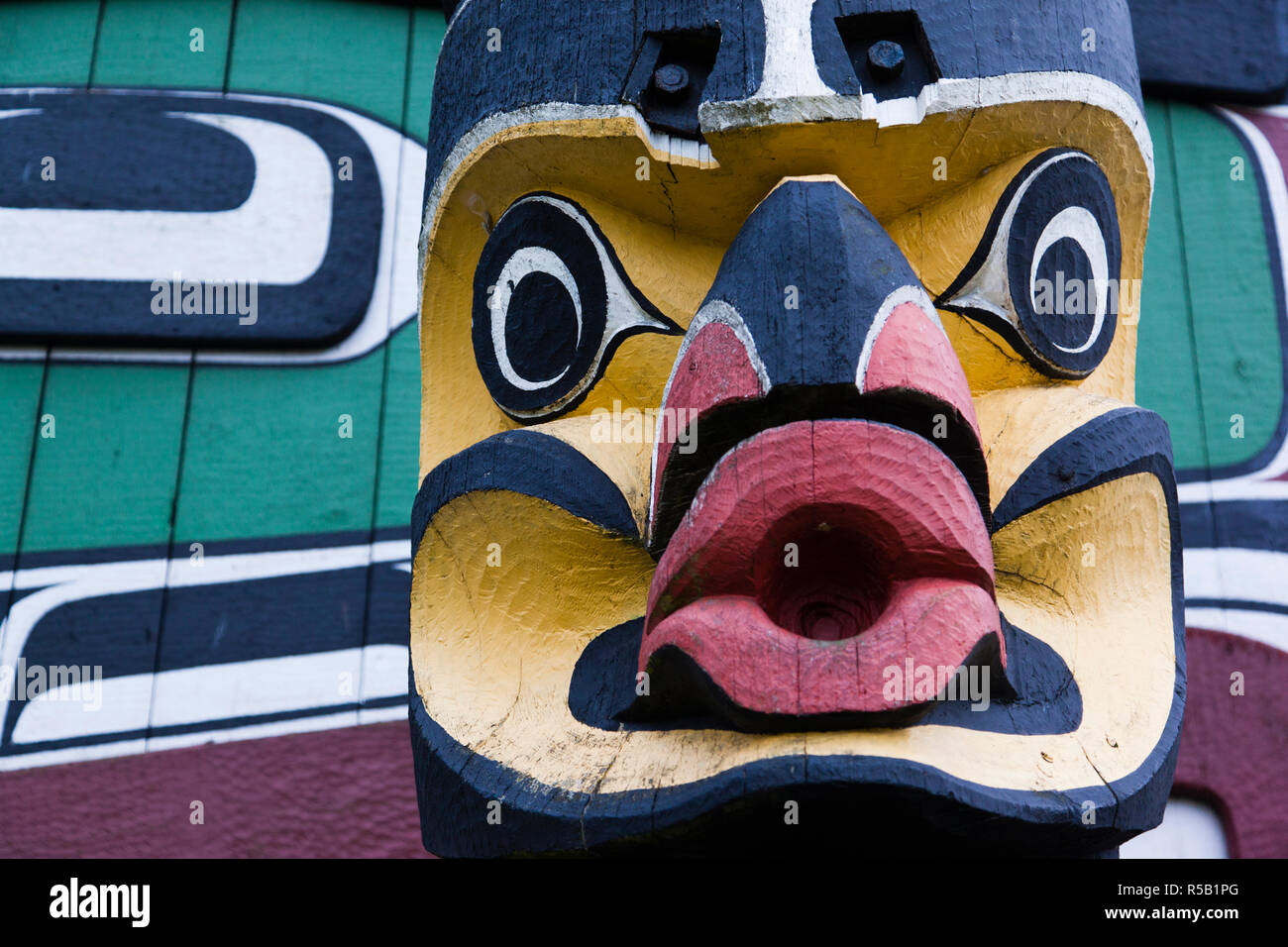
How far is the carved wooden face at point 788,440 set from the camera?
1.28m

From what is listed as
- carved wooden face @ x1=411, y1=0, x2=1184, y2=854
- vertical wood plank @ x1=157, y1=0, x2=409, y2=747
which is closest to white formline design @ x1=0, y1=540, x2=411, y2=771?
vertical wood plank @ x1=157, y1=0, x2=409, y2=747

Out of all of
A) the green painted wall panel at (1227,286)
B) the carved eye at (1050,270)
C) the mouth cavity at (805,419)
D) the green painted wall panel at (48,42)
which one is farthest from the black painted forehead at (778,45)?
the green painted wall panel at (48,42)

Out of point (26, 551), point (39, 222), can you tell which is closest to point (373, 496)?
point (26, 551)

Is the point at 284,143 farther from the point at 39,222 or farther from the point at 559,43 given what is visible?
the point at 559,43

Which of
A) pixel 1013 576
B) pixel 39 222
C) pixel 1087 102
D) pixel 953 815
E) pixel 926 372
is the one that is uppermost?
pixel 39 222

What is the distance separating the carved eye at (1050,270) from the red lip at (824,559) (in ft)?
1.34

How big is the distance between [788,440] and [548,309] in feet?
1.79

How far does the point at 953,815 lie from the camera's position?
121 cm

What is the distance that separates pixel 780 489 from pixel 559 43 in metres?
0.74

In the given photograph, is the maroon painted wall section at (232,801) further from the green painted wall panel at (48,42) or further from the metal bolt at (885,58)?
the metal bolt at (885,58)

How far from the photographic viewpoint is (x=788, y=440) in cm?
130

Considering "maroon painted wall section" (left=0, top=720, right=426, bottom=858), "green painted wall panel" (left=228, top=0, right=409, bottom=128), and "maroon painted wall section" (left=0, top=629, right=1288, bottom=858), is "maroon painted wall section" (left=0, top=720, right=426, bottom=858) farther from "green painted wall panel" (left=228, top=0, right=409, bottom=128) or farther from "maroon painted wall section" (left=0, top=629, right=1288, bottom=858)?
"green painted wall panel" (left=228, top=0, right=409, bottom=128)

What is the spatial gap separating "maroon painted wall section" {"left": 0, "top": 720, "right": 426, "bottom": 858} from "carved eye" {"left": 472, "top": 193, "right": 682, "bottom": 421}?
4.48 feet

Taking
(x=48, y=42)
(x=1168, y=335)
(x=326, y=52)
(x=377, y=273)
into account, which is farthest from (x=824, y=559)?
(x=48, y=42)
